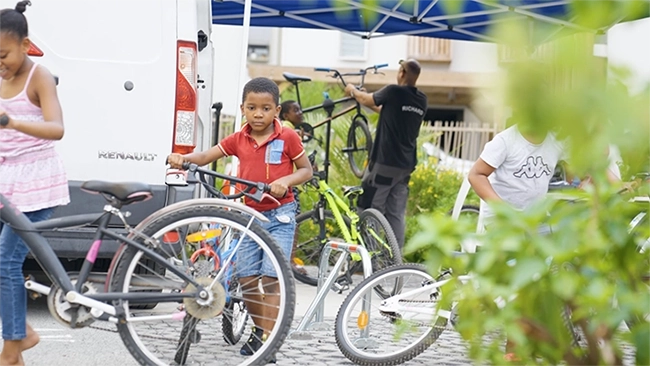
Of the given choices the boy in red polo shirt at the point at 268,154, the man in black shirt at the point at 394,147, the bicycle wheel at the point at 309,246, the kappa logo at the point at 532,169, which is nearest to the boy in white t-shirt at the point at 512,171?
the kappa logo at the point at 532,169

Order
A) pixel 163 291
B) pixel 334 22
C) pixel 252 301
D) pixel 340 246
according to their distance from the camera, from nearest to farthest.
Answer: pixel 163 291 < pixel 252 301 < pixel 340 246 < pixel 334 22

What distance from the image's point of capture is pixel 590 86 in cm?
123

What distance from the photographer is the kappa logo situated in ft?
18.8

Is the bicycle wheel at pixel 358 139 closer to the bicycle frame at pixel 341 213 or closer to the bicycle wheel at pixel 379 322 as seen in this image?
the bicycle frame at pixel 341 213

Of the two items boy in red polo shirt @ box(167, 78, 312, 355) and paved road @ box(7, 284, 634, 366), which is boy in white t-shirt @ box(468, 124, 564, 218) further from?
boy in red polo shirt @ box(167, 78, 312, 355)

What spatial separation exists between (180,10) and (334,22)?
206 inches

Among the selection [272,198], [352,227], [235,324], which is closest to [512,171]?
[272,198]

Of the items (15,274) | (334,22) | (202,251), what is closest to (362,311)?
(202,251)

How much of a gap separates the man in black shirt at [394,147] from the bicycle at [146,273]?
5.58m

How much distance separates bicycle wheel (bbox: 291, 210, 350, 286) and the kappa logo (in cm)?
284

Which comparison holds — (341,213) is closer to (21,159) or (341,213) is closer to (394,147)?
(394,147)

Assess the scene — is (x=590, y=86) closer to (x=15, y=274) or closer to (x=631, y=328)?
(x=631, y=328)

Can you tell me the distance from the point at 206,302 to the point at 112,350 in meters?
1.87

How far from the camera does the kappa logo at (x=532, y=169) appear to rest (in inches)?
225
